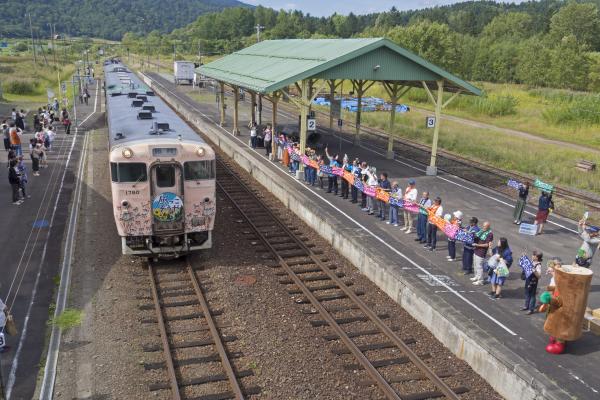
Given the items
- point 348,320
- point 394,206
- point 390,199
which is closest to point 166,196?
point 348,320

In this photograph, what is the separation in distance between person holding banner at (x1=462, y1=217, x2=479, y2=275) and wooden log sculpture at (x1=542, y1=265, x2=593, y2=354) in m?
2.88

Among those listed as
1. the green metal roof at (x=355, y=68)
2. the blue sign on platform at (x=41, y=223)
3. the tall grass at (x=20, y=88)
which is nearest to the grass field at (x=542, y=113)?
the green metal roof at (x=355, y=68)

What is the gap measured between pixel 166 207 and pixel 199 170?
118cm

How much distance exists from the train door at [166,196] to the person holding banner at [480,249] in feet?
22.5

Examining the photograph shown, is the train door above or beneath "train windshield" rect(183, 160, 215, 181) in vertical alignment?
beneath

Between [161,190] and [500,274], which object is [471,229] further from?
[161,190]

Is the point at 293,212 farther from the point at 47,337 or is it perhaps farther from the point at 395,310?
the point at 47,337

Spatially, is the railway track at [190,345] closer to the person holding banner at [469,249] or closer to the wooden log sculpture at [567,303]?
the wooden log sculpture at [567,303]

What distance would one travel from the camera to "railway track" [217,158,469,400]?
27.7ft

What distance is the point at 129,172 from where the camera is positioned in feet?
38.0

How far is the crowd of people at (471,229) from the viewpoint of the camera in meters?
10.5

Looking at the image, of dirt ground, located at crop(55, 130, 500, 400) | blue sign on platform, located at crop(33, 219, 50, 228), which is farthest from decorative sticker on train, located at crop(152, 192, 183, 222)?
blue sign on platform, located at crop(33, 219, 50, 228)

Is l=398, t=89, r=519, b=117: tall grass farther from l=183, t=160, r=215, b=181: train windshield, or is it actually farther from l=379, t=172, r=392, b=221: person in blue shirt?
l=183, t=160, r=215, b=181: train windshield

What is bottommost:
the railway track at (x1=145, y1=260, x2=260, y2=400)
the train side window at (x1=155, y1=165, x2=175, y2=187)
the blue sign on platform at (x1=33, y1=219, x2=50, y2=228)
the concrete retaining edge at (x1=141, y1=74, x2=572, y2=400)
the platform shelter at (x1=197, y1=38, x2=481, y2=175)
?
the railway track at (x1=145, y1=260, x2=260, y2=400)
